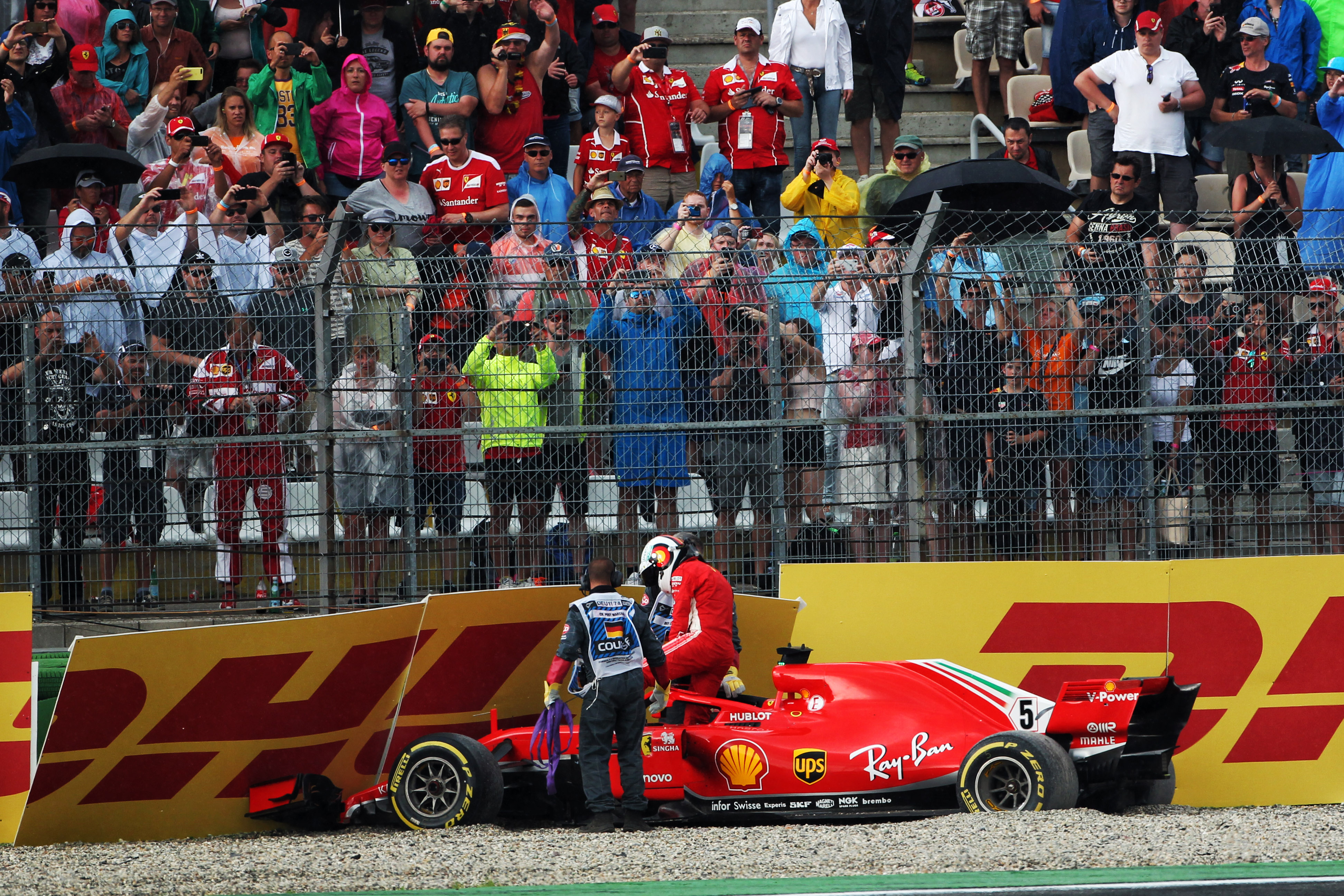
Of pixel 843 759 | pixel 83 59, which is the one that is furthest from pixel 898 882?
pixel 83 59

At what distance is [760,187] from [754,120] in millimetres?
566

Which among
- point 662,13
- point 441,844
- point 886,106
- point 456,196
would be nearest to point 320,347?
point 441,844

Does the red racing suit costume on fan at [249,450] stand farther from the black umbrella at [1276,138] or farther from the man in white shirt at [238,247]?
the black umbrella at [1276,138]

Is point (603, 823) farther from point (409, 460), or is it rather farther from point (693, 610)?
point (409, 460)

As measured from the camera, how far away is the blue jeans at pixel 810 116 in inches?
551

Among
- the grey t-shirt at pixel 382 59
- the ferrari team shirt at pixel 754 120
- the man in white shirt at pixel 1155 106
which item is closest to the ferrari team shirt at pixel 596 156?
the ferrari team shirt at pixel 754 120

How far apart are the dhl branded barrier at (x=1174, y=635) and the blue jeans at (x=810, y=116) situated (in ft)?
20.4

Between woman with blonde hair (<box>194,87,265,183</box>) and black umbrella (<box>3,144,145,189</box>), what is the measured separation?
91 centimetres

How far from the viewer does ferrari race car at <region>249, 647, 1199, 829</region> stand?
7527mm

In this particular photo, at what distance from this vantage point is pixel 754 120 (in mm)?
13320

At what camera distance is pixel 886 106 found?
14.5 metres

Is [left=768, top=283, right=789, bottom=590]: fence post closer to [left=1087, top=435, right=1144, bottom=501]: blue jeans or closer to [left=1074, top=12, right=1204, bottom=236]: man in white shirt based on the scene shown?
[left=1087, top=435, right=1144, bottom=501]: blue jeans

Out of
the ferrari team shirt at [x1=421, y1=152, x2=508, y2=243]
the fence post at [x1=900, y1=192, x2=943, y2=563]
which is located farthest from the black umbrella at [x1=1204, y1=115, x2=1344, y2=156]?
the ferrari team shirt at [x1=421, y1=152, x2=508, y2=243]

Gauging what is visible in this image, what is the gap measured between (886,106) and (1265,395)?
6240 mm
